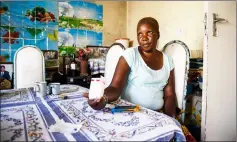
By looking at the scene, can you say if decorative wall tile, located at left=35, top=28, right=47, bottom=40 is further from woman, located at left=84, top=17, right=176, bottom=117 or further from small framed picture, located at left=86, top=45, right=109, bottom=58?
woman, located at left=84, top=17, right=176, bottom=117

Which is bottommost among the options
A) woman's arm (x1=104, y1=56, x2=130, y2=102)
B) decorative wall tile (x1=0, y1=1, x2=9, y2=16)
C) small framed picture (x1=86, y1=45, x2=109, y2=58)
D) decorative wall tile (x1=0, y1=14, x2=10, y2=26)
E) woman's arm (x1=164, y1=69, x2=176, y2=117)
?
woman's arm (x1=164, y1=69, x2=176, y2=117)

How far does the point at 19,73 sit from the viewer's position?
2.01m

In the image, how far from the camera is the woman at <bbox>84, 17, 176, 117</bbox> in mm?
1194

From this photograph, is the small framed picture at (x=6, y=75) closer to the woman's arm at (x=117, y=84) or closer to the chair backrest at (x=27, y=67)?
the chair backrest at (x=27, y=67)

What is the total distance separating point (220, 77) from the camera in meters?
1.73

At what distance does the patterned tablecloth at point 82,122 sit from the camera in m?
0.60

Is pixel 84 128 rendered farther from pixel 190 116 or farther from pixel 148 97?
pixel 190 116

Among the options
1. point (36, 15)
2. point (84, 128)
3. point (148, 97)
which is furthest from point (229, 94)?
point (36, 15)

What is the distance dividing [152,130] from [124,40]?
269cm

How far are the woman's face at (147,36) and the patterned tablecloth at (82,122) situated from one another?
1.73 ft

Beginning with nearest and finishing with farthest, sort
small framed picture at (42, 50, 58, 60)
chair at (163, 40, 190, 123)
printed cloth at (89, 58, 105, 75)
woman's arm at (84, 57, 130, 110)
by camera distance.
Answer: woman's arm at (84, 57, 130, 110) < chair at (163, 40, 190, 123) < small framed picture at (42, 50, 58, 60) < printed cloth at (89, 58, 105, 75)

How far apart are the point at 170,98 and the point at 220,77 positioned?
773 mm

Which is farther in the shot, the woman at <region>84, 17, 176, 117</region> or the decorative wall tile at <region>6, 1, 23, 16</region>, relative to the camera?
the decorative wall tile at <region>6, 1, 23, 16</region>

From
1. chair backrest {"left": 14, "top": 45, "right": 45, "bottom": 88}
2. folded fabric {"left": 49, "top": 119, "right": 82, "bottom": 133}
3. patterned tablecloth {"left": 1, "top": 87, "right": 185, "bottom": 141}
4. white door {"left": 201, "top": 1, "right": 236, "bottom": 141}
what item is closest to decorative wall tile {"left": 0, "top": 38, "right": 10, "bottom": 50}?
chair backrest {"left": 14, "top": 45, "right": 45, "bottom": 88}
